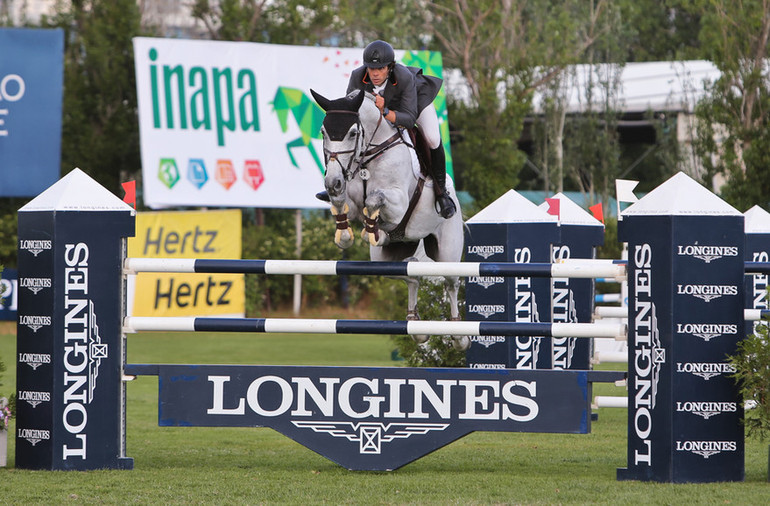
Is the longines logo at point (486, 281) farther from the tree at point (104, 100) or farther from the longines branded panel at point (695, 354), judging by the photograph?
the tree at point (104, 100)

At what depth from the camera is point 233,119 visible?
17344 mm

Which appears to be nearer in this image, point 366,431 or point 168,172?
point 366,431

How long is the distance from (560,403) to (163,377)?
195 cm

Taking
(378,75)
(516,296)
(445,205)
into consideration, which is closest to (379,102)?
(378,75)

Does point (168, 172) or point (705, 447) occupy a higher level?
point (168, 172)

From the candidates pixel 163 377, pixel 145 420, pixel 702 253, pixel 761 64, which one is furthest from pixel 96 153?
pixel 702 253

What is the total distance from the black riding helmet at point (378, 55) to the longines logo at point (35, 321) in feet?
6.80

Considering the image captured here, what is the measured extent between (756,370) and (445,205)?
205 centimetres

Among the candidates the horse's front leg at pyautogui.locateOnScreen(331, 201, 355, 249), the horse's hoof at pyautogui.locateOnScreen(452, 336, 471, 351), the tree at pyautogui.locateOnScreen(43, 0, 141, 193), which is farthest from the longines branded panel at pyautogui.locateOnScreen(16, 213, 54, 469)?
the tree at pyautogui.locateOnScreen(43, 0, 141, 193)

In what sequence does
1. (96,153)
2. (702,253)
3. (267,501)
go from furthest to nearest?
(96,153) → (702,253) → (267,501)

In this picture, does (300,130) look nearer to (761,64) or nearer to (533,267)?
(761,64)

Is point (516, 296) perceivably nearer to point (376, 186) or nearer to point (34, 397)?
point (376, 186)

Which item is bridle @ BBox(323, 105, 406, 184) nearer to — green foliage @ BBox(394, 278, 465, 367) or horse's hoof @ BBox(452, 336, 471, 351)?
horse's hoof @ BBox(452, 336, 471, 351)

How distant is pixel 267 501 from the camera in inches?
174
